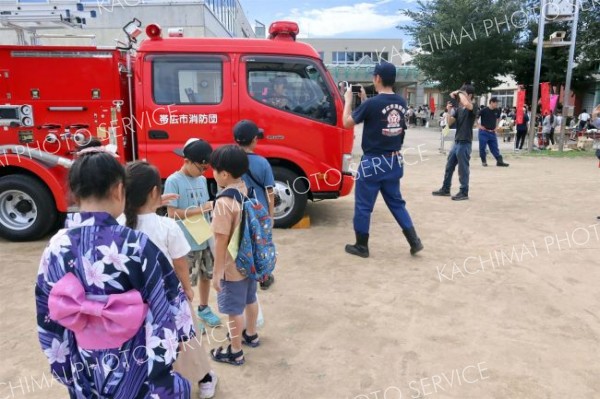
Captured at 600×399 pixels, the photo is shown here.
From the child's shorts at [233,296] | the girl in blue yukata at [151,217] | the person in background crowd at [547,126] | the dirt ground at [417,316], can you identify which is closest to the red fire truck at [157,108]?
the dirt ground at [417,316]

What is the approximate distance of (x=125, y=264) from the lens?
Answer: 1536 mm

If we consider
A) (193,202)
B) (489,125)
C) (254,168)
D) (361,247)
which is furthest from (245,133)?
(489,125)

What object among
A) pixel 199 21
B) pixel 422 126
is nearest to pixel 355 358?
pixel 199 21

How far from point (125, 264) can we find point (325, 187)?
13.8 feet

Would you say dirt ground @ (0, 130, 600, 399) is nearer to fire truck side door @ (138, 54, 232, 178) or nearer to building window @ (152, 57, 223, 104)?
fire truck side door @ (138, 54, 232, 178)

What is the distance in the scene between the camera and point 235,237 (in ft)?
8.71

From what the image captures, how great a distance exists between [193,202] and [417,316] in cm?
185

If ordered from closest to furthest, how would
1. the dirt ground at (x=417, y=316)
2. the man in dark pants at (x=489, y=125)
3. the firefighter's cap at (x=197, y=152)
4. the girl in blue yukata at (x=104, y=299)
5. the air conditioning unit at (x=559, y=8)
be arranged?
the girl in blue yukata at (x=104, y=299), the dirt ground at (x=417, y=316), the firefighter's cap at (x=197, y=152), the man in dark pants at (x=489, y=125), the air conditioning unit at (x=559, y=8)

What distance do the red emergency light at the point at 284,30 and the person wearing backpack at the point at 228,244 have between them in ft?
11.0

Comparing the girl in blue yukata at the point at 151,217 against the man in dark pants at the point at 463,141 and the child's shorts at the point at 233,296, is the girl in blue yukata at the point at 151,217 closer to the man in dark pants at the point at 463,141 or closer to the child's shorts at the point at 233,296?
the child's shorts at the point at 233,296

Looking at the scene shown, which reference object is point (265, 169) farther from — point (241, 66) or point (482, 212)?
point (482, 212)

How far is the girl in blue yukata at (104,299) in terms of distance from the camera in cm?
152

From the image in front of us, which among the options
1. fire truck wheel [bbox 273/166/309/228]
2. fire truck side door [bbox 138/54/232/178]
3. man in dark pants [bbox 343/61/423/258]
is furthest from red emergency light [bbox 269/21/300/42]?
fire truck wheel [bbox 273/166/309/228]

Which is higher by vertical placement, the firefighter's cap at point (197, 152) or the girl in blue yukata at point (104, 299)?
the firefighter's cap at point (197, 152)
